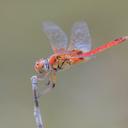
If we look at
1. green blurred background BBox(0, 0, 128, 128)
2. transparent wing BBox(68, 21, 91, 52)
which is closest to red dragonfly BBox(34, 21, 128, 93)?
transparent wing BBox(68, 21, 91, 52)

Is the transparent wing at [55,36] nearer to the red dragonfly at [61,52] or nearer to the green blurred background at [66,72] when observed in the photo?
the red dragonfly at [61,52]

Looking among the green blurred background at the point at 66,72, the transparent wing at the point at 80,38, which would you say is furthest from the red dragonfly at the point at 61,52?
the green blurred background at the point at 66,72

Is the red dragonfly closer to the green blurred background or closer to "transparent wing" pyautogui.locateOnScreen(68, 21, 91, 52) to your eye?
"transparent wing" pyautogui.locateOnScreen(68, 21, 91, 52)

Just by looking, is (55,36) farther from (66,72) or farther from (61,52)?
(66,72)

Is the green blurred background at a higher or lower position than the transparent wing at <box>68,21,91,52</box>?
higher

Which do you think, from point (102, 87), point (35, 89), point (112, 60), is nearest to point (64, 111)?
point (102, 87)

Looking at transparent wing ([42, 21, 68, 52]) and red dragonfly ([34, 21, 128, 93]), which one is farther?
transparent wing ([42, 21, 68, 52])

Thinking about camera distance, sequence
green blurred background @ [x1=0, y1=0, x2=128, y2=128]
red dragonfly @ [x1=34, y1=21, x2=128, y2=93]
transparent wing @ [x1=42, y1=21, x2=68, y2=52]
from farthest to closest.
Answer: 1. green blurred background @ [x1=0, y1=0, x2=128, y2=128]
2. transparent wing @ [x1=42, y1=21, x2=68, y2=52]
3. red dragonfly @ [x1=34, y1=21, x2=128, y2=93]
